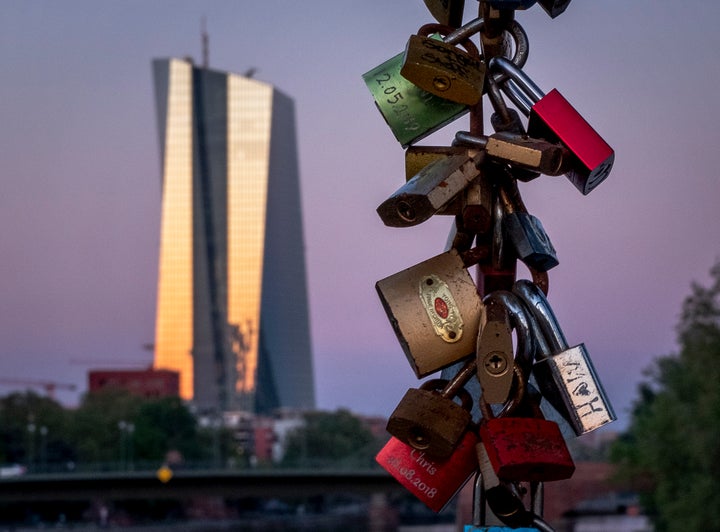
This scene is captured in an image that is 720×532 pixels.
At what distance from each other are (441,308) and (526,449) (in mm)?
392

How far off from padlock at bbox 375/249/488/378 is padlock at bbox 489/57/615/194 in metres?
0.33

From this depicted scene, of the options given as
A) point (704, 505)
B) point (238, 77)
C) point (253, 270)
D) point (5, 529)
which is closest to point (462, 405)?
point (704, 505)

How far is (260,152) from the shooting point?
15462cm

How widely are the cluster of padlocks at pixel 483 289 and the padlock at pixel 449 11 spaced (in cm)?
12

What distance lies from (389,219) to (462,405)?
45 cm

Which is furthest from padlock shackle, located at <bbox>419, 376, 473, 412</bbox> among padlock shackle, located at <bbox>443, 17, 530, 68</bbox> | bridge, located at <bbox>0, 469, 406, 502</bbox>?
bridge, located at <bbox>0, 469, 406, 502</bbox>

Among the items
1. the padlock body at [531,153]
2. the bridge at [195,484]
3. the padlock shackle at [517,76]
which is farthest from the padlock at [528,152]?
the bridge at [195,484]

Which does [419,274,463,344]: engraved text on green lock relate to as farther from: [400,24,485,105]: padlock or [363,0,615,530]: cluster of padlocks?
[400,24,485,105]: padlock

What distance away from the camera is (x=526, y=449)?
294cm

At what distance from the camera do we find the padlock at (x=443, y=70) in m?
3.17

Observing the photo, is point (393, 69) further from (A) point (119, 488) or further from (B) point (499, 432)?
(A) point (119, 488)

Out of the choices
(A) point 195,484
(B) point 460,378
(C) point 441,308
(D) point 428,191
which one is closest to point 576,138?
(D) point 428,191

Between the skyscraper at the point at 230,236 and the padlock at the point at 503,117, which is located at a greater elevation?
the skyscraper at the point at 230,236

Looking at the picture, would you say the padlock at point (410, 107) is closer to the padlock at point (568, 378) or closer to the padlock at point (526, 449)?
the padlock at point (568, 378)
